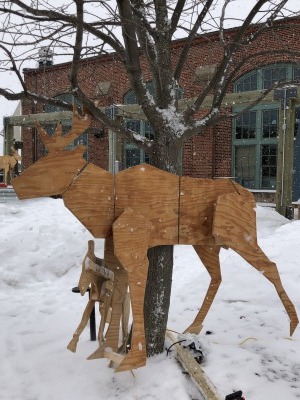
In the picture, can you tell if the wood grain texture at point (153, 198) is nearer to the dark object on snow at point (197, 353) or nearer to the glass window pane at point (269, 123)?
the dark object on snow at point (197, 353)

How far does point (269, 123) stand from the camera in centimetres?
1141

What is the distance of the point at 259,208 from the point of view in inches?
320

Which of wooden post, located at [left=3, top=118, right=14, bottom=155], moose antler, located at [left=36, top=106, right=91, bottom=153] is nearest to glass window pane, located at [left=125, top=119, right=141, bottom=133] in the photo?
wooden post, located at [left=3, top=118, right=14, bottom=155]

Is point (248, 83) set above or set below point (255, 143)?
above

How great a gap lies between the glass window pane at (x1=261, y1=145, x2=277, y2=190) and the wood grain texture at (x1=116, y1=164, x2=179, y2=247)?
9308mm

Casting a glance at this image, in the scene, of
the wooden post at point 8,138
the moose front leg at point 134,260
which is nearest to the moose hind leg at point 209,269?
the moose front leg at point 134,260

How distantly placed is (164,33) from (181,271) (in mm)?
3727

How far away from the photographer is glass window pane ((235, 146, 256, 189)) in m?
11.7

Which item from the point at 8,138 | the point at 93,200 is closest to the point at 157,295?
the point at 93,200

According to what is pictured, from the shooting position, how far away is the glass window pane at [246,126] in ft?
38.2

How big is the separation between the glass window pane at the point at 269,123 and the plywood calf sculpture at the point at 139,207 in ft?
29.9

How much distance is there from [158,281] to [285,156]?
5.51m

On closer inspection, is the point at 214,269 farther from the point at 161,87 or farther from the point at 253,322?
the point at 161,87

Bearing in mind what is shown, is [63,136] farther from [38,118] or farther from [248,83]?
[248,83]
